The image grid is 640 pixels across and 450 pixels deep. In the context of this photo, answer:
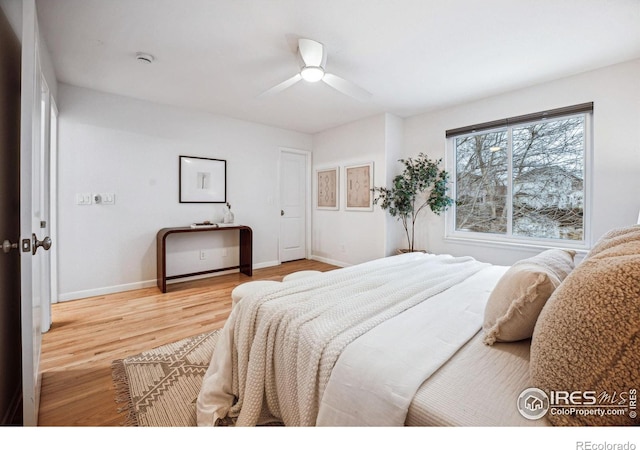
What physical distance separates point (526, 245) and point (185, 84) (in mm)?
4174

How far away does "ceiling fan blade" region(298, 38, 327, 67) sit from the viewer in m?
2.23

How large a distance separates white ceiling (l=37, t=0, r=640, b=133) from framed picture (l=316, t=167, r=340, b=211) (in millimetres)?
1705

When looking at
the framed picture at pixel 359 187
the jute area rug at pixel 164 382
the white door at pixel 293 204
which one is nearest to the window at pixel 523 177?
the framed picture at pixel 359 187

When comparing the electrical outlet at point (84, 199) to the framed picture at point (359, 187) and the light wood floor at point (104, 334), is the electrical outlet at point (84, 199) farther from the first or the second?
the framed picture at point (359, 187)

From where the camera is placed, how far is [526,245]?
3205 mm

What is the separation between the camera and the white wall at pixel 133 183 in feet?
10.3

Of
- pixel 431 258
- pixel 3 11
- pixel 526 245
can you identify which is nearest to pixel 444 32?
pixel 431 258

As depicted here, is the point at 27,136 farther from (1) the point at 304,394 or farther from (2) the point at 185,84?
(2) the point at 185,84

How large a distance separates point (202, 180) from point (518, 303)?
400cm

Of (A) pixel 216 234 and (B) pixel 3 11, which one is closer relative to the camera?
(B) pixel 3 11

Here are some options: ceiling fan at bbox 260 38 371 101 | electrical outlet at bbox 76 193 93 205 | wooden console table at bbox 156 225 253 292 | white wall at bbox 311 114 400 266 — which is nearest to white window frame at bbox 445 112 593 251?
white wall at bbox 311 114 400 266

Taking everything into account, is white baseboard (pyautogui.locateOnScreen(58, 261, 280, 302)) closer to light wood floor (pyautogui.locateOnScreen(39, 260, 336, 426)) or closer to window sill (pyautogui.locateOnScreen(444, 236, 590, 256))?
light wood floor (pyautogui.locateOnScreen(39, 260, 336, 426))
